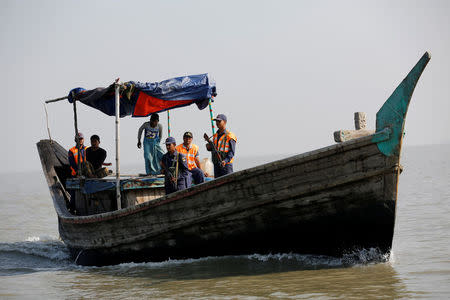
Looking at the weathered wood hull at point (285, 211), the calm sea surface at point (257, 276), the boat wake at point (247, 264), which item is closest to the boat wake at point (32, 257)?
the calm sea surface at point (257, 276)

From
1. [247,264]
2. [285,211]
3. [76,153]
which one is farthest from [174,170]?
[76,153]

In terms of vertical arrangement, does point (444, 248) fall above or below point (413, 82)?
below

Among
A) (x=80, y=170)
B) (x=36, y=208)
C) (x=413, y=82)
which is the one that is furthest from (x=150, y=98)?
(x=36, y=208)

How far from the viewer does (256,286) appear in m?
6.72

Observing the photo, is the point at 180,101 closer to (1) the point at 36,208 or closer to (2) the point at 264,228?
(2) the point at 264,228

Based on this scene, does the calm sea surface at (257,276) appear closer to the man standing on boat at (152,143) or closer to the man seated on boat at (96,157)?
the man seated on boat at (96,157)

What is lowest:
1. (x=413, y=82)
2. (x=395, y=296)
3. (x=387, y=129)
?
(x=395, y=296)

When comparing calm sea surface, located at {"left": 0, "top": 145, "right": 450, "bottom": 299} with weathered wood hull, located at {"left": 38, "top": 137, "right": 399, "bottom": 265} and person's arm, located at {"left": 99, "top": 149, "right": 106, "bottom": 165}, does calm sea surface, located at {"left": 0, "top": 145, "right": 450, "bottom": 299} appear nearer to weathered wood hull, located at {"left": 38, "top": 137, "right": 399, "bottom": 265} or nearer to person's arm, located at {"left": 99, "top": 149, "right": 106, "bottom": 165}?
weathered wood hull, located at {"left": 38, "top": 137, "right": 399, "bottom": 265}

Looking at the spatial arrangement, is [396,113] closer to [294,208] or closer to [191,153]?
[294,208]

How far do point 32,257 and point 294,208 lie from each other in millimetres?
6108

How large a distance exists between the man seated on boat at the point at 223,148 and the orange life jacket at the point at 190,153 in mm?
303

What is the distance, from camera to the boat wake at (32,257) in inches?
373

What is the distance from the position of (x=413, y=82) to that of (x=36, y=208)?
62.6 ft

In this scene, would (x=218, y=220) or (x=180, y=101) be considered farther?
(x=180, y=101)
